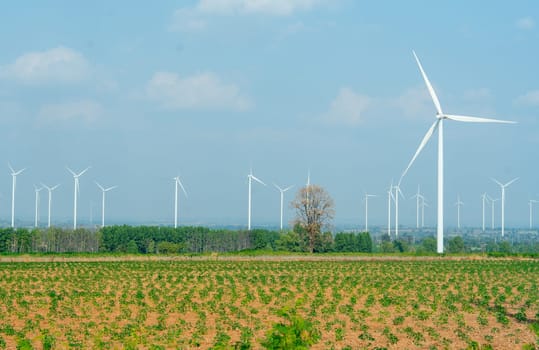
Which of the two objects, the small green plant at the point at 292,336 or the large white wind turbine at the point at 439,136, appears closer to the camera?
the small green plant at the point at 292,336

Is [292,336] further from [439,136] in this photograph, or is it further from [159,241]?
[159,241]

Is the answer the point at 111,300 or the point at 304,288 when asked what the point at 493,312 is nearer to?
the point at 304,288

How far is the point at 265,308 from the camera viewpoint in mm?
32062

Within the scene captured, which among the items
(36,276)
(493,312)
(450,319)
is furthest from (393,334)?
(36,276)

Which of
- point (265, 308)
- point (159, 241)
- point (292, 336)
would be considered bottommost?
point (159, 241)

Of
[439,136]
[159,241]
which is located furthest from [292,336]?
[159,241]

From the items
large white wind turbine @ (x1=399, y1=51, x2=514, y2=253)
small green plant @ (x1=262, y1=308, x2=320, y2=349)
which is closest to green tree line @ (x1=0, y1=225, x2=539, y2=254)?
large white wind turbine @ (x1=399, y1=51, x2=514, y2=253)

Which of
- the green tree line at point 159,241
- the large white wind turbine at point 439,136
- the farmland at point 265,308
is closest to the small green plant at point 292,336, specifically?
the farmland at point 265,308

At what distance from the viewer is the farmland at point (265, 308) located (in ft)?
77.1

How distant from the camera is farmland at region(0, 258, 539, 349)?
23.5 metres

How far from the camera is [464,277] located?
50000 mm

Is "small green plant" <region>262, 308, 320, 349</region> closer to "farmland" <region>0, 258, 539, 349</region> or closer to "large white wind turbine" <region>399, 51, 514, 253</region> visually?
"farmland" <region>0, 258, 539, 349</region>

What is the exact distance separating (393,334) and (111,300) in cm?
1560

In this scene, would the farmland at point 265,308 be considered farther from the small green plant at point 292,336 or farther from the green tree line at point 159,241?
the green tree line at point 159,241
